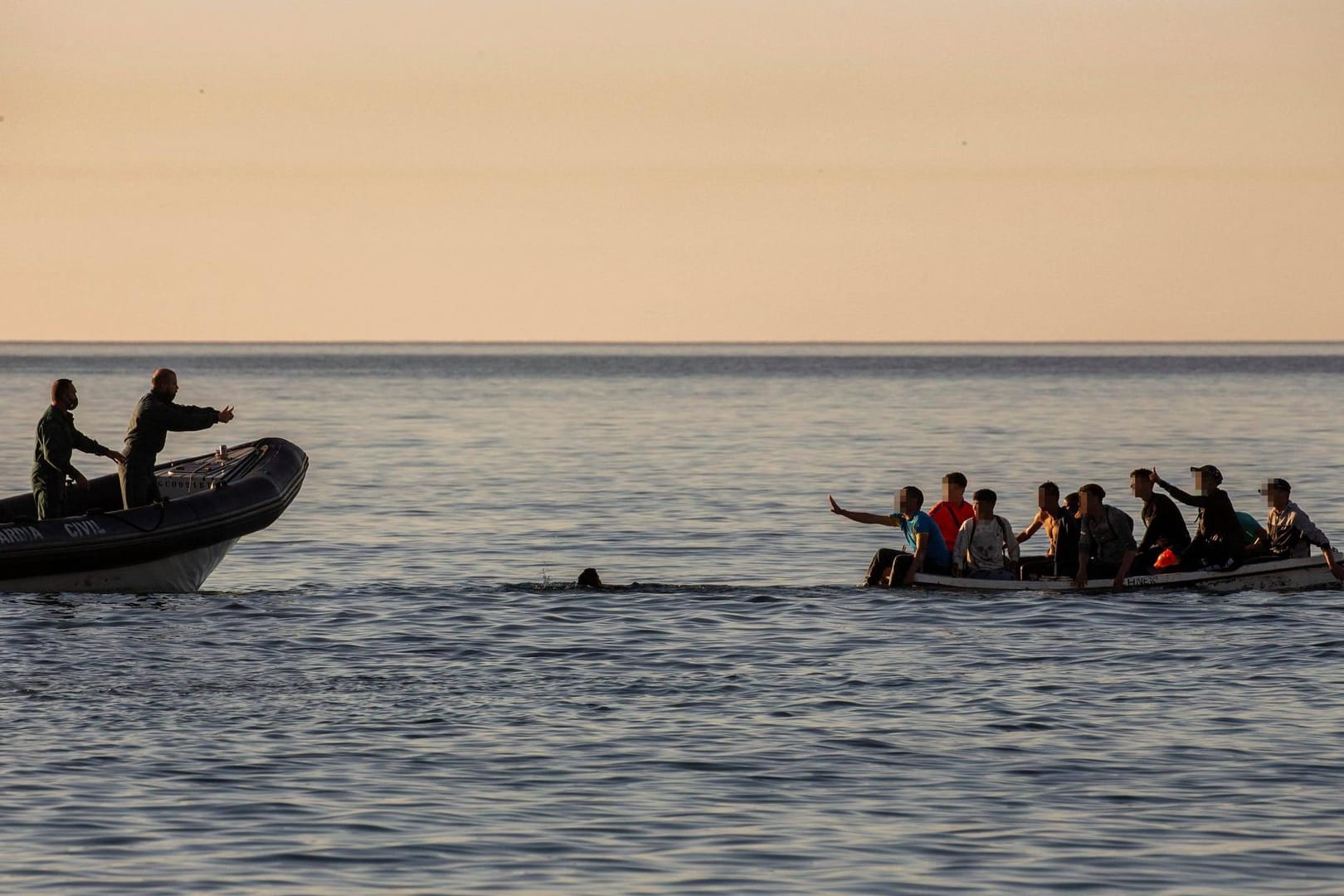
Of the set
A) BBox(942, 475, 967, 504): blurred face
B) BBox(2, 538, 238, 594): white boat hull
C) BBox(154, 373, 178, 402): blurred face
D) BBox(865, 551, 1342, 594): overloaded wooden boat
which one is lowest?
BBox(2, 538, 238, 594): white boat hull

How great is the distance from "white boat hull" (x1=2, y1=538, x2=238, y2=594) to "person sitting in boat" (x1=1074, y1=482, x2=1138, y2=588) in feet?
29.1

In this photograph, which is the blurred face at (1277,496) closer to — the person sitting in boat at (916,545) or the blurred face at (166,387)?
the person sitting in boat at (916,545)

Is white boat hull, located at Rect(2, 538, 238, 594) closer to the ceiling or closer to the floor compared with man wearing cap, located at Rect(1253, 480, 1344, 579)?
closer to the floor

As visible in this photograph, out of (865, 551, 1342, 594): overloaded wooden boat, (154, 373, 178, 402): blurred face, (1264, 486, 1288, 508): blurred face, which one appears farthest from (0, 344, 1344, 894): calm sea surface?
(154, 373, 178, 402): blurred face

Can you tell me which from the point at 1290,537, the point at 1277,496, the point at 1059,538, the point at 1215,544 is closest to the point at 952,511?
the point at 1059,538

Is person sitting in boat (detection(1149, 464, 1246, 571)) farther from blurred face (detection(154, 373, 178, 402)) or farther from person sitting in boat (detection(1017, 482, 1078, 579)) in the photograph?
blurred face (detection(154, 373, 178, 402))

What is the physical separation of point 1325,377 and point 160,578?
418 ft

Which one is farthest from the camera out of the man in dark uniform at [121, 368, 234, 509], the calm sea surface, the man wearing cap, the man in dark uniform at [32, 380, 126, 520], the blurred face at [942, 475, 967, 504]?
the man wearing cap

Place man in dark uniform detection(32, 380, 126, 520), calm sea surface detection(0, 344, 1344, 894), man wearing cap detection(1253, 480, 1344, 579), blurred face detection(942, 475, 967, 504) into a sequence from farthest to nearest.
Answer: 1. man wearing cap detection(1253, 480, 1344, 579)
2. man in dark uniform detection(32, 380, 126, 520)
3. blurred face detection(942, 475, 967, 504)
4. calm sea surface detection(0, 344, 1344, 894)

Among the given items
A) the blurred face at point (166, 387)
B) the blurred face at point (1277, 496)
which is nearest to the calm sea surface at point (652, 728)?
the blurred face at point (1277, 496)

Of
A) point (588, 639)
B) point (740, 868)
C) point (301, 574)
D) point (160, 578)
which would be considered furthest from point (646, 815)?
point (301, 574)

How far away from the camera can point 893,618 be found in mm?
18984

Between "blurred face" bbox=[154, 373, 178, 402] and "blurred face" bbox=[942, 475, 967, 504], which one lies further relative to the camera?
"blurred face" bbox=[154, 373, 178, 402]

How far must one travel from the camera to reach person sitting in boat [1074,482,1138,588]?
1989cm
